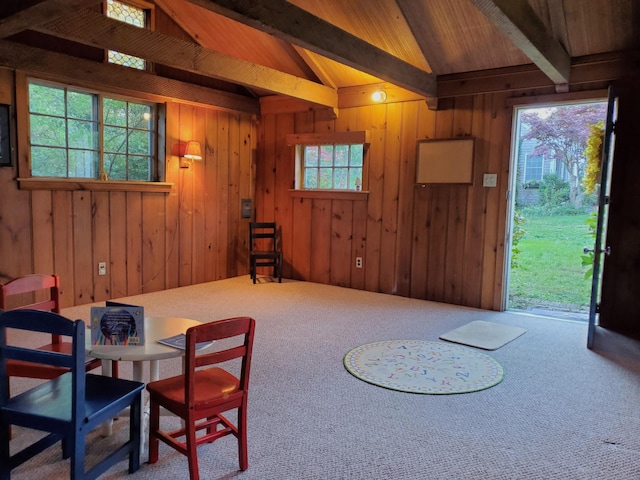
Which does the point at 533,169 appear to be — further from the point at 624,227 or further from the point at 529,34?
the point at 529,34

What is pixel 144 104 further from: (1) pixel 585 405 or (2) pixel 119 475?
(1) pixel 585 405

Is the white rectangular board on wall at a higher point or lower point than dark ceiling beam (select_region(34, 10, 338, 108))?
lower

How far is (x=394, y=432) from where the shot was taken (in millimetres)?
2307

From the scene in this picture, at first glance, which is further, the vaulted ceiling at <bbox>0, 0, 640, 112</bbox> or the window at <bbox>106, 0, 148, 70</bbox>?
the window at <bbox>106, 0, 148, 70</bbox>

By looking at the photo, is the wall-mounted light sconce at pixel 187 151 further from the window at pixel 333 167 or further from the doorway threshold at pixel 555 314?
the doorway threshold at pixel 555 314

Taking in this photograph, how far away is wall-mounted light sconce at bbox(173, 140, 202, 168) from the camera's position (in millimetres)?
5281

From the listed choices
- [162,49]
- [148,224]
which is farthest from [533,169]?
[162,49]

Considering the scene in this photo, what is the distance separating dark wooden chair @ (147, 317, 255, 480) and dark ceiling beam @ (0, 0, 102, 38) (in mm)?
1803

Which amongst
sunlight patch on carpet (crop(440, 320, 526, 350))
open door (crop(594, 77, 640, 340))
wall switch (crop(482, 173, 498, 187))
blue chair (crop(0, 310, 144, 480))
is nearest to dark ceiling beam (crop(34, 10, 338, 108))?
wall switch (crop(482, 173, 498, 187))

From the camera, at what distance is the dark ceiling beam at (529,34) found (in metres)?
2.73

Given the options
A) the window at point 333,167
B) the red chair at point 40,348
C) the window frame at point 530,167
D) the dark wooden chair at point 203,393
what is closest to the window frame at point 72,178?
the window at point 333,167

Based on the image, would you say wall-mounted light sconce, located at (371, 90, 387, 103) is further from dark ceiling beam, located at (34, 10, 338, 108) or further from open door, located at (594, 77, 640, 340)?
open door, located at (594, 77, 640, 340)

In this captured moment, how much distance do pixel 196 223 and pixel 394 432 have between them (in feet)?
13.2

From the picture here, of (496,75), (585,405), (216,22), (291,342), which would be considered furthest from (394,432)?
(216,22)
